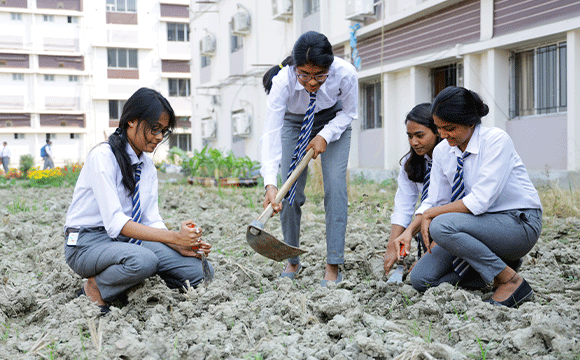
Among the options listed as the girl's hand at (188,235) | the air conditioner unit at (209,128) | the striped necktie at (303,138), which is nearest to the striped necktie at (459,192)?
the striped necktie at (303,138)

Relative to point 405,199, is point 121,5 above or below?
above

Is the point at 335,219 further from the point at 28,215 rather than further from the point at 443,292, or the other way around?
the point at 28,215

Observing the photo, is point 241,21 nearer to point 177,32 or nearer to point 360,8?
point 360,8

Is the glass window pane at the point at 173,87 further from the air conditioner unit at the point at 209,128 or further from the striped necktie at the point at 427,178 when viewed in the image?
the striped necktie at the point at 427,178

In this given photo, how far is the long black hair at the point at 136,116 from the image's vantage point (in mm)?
2570

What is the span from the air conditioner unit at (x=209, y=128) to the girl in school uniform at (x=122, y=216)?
1597 cm

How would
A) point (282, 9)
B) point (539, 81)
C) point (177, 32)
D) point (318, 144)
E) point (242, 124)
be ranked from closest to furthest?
1. point (318, 144)
2. point (539, 81)
3. point (282, 9)
4. point (242, 124)
5. point (177, 32)

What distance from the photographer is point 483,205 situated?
2434 mm

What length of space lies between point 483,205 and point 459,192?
0.67ft

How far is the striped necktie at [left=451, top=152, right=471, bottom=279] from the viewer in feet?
8.42

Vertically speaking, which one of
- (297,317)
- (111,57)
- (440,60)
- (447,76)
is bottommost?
(297,317)

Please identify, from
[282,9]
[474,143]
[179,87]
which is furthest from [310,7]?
[179,87]

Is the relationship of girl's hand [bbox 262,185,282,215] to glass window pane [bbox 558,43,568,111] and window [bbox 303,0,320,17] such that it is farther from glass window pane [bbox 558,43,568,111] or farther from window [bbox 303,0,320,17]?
window [bbox 303,0,320,17]

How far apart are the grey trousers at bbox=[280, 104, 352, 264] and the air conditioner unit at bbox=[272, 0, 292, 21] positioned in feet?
33.5
